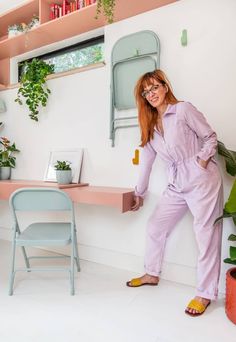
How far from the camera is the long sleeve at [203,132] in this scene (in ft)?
5.09

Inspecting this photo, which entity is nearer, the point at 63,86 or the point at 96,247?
the point at 96,247

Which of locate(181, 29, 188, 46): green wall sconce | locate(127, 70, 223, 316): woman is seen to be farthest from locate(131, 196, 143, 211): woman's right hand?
locate(181, 29, 188, 46): green wall sconce

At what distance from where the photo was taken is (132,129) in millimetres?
2189

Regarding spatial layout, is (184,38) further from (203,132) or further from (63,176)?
(63,176)

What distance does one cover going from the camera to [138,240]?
Result: 2197mm

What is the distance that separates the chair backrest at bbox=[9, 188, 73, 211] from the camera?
1.78 m

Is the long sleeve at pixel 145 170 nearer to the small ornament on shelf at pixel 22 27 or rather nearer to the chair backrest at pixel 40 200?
the chair backrest at pixel 40 200

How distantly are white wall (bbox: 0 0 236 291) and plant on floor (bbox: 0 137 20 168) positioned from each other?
3.1 inches

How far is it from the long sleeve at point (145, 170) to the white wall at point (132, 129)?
13 centimetres

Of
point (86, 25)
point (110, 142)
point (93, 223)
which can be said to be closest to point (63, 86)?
point (86, 25)

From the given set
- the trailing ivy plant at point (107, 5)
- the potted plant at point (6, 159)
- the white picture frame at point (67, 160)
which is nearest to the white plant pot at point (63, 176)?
the white picture frame at point (67, 160)

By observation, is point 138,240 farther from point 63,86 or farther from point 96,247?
point 63,86

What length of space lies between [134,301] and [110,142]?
50.5 inches

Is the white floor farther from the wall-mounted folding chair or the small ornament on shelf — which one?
the small ornament on shelf
